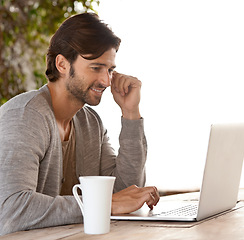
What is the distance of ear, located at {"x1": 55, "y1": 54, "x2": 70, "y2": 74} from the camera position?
1868 mm

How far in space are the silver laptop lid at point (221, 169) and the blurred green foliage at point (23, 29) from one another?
2.44 meters

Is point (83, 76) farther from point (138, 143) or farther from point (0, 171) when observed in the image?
point (0, 171)

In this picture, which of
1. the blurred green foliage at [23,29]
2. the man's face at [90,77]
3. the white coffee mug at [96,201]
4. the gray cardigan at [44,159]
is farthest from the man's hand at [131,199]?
the blurred green foliage at [23,29]

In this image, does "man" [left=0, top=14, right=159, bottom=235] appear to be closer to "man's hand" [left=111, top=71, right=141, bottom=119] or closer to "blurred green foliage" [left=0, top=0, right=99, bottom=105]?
"man's hand" [left=111, top=71, right=141, bottom=119]

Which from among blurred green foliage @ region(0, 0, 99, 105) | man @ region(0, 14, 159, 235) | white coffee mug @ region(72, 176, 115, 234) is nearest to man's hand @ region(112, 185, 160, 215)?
man @ region(0, 14, 159, 235)

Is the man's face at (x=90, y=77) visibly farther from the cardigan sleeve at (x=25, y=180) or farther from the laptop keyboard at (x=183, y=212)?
the laptop keyboard at (x=183, y=212)

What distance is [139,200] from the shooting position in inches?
56.9

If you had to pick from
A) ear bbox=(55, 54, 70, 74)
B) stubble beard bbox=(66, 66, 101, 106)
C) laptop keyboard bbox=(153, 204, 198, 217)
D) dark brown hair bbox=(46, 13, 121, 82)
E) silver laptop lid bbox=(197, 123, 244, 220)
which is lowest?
laptop keyboard bbox=(153, 204, 198, 217)

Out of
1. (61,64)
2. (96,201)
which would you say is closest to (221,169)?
(96,201)

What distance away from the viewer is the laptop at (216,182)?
131 centimetres

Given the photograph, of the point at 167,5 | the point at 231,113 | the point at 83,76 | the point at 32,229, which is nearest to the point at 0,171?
the point at 32,229

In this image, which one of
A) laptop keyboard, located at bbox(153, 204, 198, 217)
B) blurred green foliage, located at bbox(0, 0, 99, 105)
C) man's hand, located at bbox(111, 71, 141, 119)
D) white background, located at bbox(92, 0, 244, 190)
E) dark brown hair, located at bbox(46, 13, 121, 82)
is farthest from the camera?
blurred green foliage, located at bbox(0, 0, 99, 105)

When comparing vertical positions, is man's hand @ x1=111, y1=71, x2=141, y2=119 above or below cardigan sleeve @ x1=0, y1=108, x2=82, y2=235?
above

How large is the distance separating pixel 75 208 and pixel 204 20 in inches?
94.1
